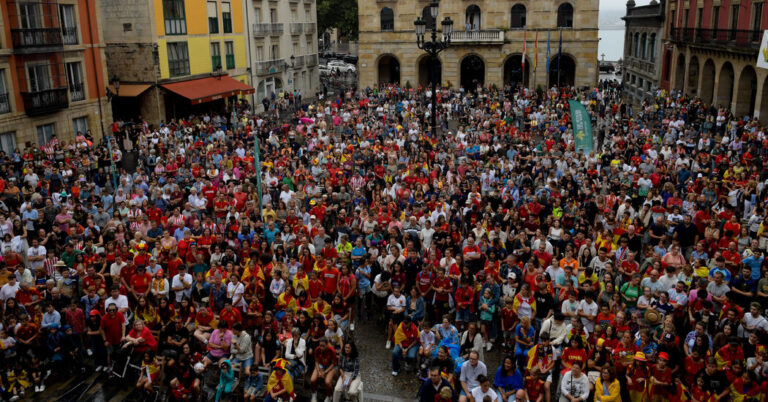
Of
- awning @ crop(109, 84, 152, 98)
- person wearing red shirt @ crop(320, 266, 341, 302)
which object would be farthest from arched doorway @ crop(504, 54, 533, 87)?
person wearing red shirt @ crop(320, 266, 341, 302)

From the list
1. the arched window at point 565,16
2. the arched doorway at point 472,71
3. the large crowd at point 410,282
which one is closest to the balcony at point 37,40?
the large crowd at point 410,282

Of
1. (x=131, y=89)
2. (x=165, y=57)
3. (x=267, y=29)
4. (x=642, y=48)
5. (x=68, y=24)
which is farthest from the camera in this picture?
(x=642, y=48)

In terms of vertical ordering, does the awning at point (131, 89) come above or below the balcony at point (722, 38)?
below

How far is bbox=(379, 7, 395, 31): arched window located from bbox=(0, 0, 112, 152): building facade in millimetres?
25891

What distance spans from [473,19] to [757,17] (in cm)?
2376

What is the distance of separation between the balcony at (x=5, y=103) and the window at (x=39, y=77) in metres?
1.15

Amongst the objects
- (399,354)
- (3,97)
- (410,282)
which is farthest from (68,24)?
(399,354)

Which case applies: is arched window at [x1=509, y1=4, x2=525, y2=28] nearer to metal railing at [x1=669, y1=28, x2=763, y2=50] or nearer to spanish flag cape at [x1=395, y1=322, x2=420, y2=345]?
metal railing at [x1=669, y1=28, x2=763, y2=50]

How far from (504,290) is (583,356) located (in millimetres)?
2330

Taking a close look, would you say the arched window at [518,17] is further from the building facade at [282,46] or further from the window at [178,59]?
the window at [178,59]

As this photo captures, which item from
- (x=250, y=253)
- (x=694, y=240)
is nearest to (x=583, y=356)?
(x=694, y=240)

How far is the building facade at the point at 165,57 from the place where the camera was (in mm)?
34250

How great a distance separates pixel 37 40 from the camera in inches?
1056

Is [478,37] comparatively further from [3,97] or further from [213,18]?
[3,97]
